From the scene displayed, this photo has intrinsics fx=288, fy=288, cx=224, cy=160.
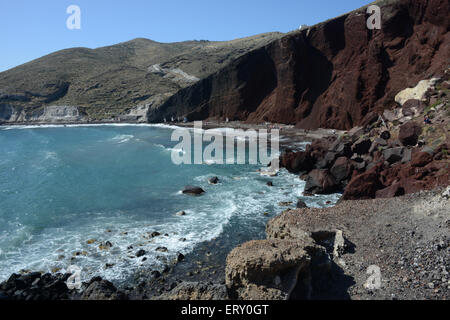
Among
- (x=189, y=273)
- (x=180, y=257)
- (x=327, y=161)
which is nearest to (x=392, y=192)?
(x=327, y=161)

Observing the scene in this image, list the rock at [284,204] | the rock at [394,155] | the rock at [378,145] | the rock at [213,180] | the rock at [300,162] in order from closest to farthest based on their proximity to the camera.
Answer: the rock at [284,204]
the rock at [394,155]
the rock at [378,145]
the rock at [213,180]
the rock at [300,162]

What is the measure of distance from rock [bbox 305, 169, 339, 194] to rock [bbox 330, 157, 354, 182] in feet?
4.18

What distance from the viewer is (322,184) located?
17453mm

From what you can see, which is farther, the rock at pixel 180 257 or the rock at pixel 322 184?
the rock at pixel 322 184

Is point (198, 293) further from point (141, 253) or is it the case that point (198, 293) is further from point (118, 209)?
point (118, 209)

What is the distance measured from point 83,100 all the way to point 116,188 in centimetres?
8279

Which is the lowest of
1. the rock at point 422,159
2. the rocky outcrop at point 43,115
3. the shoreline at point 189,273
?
the shoreline at point 189,273

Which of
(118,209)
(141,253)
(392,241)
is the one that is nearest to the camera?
(392,241)

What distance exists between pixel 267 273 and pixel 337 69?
39452mm

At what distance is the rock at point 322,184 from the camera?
57.1 ft

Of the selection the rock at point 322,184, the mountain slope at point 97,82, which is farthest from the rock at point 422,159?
the mountain slope at point 97,82

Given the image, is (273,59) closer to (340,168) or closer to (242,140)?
(242,140)

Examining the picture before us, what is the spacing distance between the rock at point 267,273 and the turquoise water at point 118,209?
488cm

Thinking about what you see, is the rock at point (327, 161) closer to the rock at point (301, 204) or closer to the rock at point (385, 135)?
the rock at point (385, 135)
